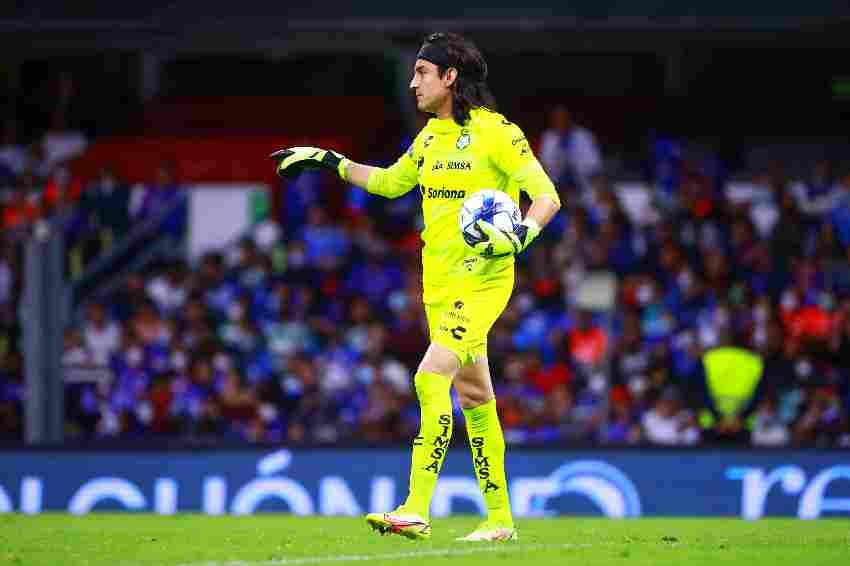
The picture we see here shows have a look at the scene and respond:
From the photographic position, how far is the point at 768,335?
647 inches

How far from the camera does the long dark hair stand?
8633 millimetres

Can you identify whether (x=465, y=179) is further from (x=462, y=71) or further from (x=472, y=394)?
(x=472, y=394)

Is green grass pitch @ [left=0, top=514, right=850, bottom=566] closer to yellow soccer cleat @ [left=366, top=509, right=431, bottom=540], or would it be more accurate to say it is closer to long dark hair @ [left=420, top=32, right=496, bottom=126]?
yellow soccer cleat @ [left=366, top=509, right=431, bottom=540]

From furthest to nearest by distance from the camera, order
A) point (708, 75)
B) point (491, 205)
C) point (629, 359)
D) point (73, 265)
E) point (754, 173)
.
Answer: point (708, 75) → point (754, 173) → point (73, 265) → point (629, 359) → point (491, 205)

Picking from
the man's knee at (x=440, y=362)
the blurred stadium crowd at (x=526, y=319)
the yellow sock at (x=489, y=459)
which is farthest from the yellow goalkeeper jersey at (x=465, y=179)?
the blurred stadium crowd at (x=526, y=319)

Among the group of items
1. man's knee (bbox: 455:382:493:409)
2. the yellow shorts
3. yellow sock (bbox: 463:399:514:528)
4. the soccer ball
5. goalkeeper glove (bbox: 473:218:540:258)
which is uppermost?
the soccer ball

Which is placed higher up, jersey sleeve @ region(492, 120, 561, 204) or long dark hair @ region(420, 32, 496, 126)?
long dark hair @ region(420, 32, 496, 126)

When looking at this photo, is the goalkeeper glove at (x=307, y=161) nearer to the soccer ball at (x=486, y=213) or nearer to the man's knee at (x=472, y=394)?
the soccer ball at (x=486, y=213)

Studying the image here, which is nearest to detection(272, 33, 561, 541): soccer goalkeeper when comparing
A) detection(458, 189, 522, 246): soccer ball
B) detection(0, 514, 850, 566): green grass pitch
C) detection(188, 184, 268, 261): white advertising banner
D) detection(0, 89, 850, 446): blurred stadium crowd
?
detection(458, 189, 522, 246): soccer ball

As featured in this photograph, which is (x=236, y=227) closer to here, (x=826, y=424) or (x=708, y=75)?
(x=708, y=75)

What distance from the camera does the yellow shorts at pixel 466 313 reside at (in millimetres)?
8398

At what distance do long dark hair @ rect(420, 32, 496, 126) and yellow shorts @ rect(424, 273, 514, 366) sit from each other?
803 millimetres

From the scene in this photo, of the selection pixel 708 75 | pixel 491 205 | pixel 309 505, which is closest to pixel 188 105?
pixel 708 75

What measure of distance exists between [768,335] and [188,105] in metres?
9.84
